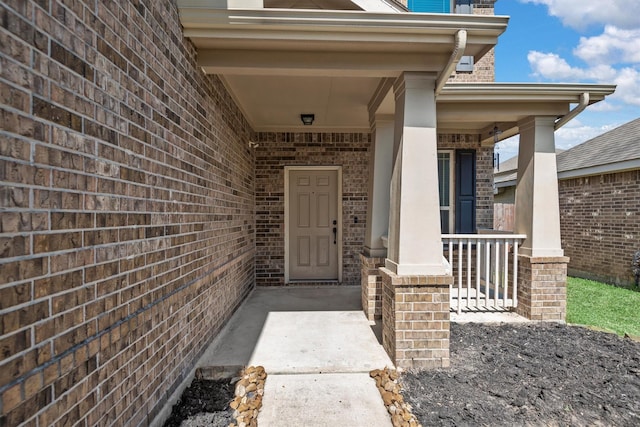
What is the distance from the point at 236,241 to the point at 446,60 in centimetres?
323

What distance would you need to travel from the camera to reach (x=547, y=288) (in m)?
4.19

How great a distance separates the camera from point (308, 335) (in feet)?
11.8

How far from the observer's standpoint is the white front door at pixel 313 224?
6.00 meters

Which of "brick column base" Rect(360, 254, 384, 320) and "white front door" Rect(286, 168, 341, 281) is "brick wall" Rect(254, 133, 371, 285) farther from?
"brick column base" Rect(360, 254, 384, 320)

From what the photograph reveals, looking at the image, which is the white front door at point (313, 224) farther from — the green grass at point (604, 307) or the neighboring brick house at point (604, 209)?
the neighboring brick house at point (604, 209)

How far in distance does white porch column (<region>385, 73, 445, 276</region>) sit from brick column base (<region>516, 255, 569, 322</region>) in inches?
81.5

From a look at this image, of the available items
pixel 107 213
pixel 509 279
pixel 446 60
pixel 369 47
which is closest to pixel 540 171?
pixel 509 279

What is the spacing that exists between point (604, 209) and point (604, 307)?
306 centimetres

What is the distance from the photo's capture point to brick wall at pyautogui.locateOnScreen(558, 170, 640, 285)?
6488 mm

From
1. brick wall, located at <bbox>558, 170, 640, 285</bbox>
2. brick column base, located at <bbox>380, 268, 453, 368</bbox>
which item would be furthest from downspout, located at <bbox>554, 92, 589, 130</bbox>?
brick wall, located at <bbox>558, 170, 640, 285</bbox>

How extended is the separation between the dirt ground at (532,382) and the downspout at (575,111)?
2546 millimetres

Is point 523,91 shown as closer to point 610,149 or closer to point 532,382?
point 532,382

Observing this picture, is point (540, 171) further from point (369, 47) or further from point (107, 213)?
point (107, 213)

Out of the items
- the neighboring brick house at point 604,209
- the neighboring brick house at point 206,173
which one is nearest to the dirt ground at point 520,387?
the neighboring brick house at point 206,173
